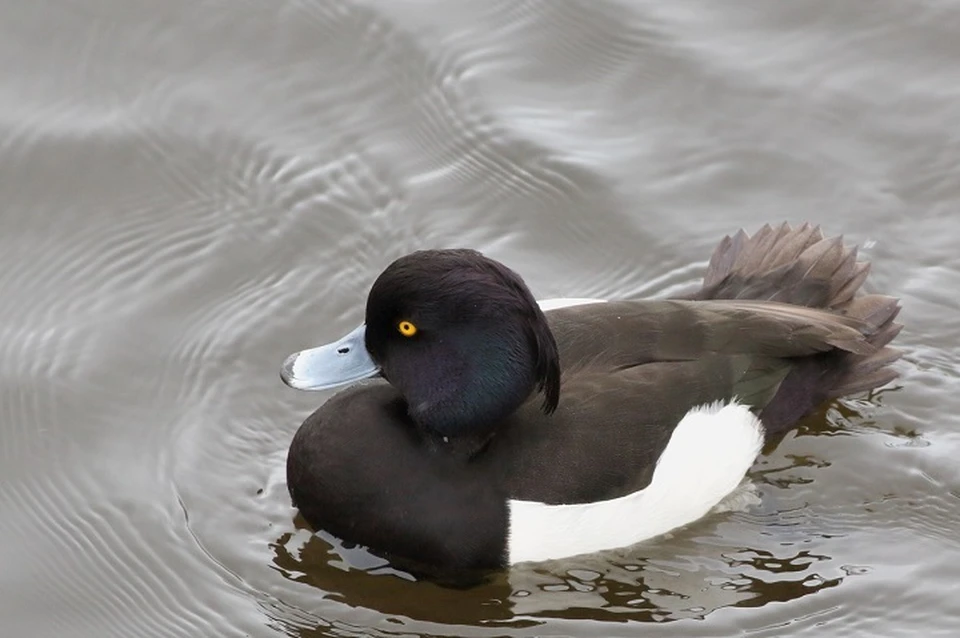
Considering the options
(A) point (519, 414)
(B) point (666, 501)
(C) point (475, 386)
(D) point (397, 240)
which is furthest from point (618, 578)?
(D) point (397, 240)

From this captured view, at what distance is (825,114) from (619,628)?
11.4 feet

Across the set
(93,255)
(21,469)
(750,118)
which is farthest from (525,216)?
(21,469)

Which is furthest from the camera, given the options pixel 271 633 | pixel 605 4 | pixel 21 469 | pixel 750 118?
pixel 605 4

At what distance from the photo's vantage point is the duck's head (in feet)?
19.6

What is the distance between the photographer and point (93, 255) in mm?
7734

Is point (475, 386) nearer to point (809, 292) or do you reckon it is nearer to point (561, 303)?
point (561, 303)

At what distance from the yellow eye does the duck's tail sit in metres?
1.61

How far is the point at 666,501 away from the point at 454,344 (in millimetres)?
1094

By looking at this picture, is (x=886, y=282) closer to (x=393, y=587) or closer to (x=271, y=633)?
(x=393, y=587)

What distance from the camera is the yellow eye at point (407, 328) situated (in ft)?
19.9

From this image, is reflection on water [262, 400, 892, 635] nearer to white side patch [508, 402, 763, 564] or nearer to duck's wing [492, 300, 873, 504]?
white side patch [508, 402, 763, 564]

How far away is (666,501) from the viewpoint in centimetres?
648

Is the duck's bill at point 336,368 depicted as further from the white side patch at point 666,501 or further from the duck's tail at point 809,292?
the duck's tail at point 809,292

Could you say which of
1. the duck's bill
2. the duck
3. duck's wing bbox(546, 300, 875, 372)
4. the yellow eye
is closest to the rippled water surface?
the duck
